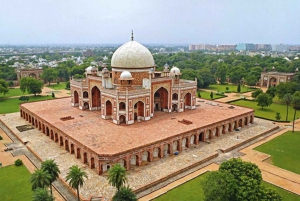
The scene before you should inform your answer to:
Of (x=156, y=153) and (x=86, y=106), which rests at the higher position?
(x=86, y=106)

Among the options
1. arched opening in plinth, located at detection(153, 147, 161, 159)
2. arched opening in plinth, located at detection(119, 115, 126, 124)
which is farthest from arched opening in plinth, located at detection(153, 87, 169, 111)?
arched opening in plinth, located at detection(153, 147, 161, 159)

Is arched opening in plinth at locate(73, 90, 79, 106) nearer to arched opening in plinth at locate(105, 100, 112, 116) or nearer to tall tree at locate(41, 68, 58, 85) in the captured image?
arched opening in plinth at locate(105, 100, 112, 116)

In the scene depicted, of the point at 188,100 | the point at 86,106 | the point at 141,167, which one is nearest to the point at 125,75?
the point at 86,106

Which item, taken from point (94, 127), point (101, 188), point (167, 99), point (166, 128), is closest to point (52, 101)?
point (94, 127)

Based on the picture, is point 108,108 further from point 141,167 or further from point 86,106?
point 141,167

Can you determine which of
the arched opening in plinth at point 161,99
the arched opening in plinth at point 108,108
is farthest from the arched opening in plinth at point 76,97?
the arched opening in plinth at point 161,99

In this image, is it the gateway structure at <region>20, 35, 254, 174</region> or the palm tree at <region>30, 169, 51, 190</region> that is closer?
the palm tree at <region>30, 169, 51, 190</region>
